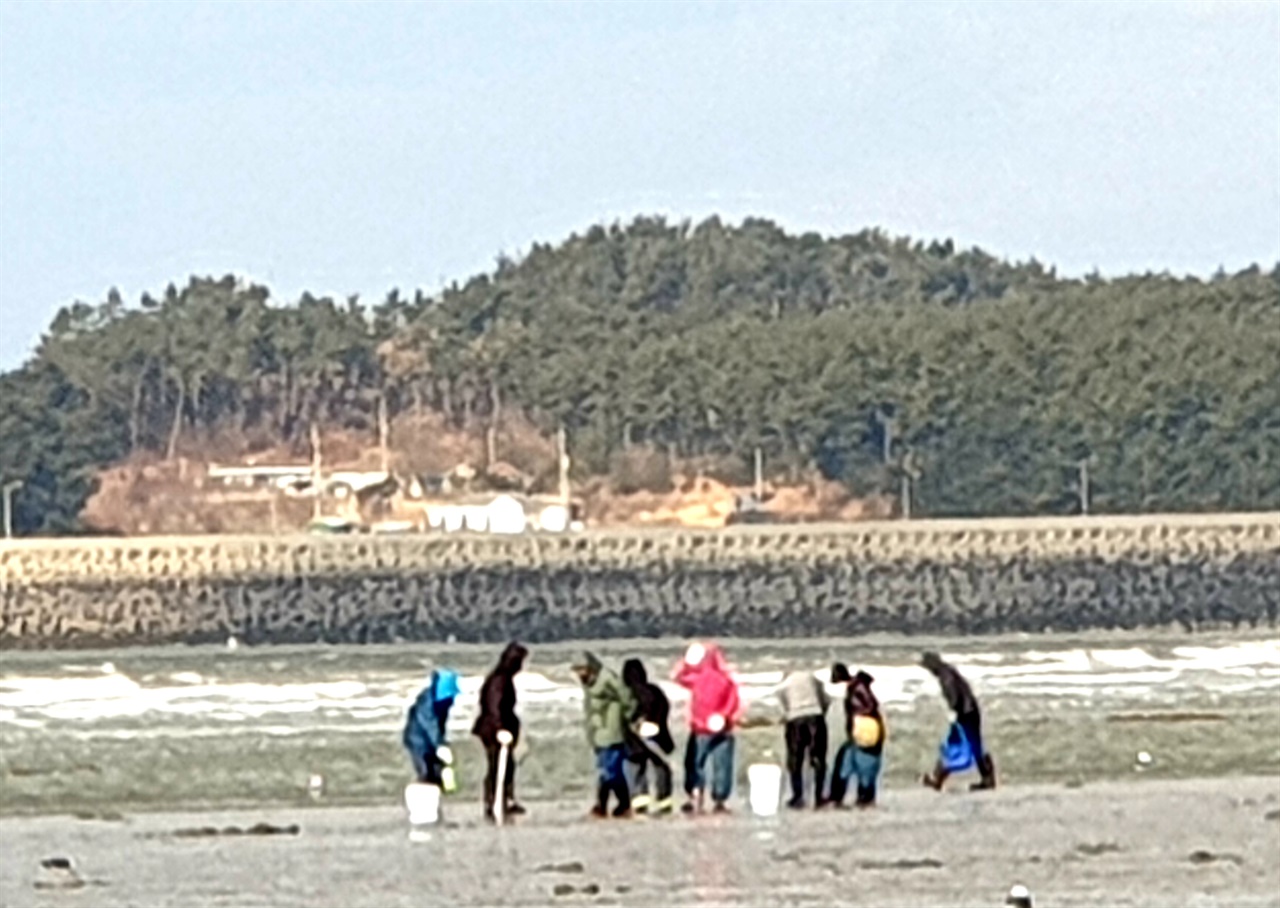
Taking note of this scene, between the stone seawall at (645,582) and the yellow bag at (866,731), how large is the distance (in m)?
76.1

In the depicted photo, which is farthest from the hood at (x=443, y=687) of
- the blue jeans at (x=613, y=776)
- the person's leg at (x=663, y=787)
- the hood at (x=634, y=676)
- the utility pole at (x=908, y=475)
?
the utility pole at (x=908, y=475)

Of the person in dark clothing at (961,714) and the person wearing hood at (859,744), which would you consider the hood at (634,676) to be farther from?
the person in dark clothing at (961,714)

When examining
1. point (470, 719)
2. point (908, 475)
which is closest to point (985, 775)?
point (470, 719)

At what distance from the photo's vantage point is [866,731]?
A: 3216cm

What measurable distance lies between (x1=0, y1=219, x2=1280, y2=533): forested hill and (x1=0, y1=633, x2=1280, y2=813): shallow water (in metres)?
49.8

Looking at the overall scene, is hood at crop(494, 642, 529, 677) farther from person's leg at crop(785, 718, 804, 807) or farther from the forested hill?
the forested hill

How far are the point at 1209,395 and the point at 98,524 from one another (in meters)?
40.0

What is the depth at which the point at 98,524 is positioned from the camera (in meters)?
149

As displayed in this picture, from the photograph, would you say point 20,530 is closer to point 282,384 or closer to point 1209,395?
point 282,384

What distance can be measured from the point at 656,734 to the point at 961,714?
3141 millimetres

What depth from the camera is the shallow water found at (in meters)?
38.2

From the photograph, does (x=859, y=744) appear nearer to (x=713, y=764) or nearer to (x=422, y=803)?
(x=713, y=764)

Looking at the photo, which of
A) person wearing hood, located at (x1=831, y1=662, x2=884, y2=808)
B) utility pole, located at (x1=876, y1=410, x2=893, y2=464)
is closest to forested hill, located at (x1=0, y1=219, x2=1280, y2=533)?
utility pole, located at (x1=876, y1=410, x2=893, y2=464)

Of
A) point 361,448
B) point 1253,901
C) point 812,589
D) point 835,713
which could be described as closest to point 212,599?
point 812,589
